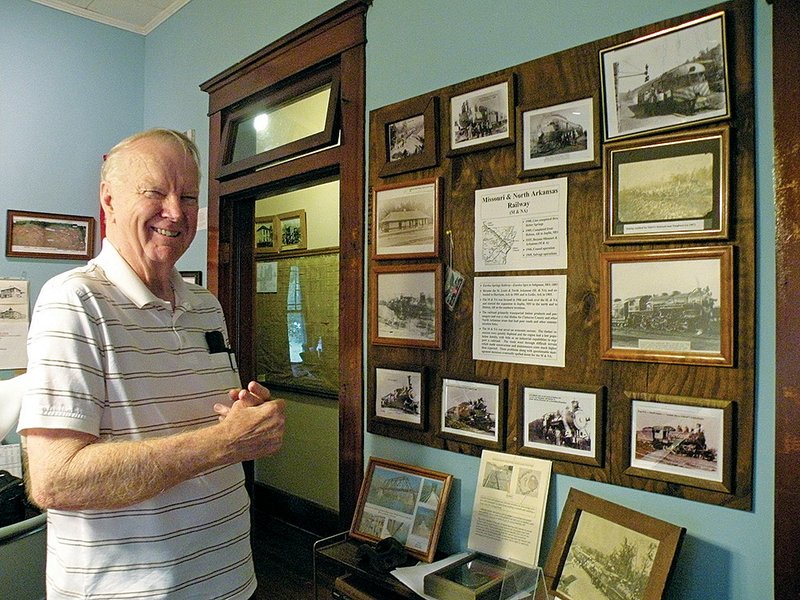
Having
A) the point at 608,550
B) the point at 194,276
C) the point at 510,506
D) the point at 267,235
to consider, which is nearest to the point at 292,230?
the point at 267,235

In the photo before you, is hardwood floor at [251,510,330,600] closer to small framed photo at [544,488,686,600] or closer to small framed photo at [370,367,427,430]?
small framed photo at [370,367,427,430]

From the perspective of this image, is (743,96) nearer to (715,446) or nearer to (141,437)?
(715,446)

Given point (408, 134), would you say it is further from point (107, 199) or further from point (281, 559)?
point (281, 559)

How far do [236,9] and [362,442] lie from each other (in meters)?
2.20

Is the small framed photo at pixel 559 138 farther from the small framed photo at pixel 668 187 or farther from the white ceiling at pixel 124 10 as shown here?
the white ceiling at pixel 124 10

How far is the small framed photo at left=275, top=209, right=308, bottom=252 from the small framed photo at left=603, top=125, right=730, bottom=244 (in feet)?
7.63

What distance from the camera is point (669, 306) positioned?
1339mm

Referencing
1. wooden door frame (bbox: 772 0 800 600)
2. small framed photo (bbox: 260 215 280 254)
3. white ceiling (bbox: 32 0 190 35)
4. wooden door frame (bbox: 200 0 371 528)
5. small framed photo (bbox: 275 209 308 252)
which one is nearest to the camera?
wooden door frame (bbox: 772 0 800 600)

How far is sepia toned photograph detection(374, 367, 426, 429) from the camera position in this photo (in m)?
1.86

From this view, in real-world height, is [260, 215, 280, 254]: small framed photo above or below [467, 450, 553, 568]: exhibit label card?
above

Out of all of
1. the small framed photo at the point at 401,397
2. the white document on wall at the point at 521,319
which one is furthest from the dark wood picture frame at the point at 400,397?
the white document on wall at the point at 521,319

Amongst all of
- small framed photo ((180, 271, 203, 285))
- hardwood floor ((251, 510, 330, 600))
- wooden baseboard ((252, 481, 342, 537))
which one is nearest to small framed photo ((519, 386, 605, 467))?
hardwood floor ((251, 510, 330, 600))

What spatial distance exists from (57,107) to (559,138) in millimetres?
3173

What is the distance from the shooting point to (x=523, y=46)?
64.6 inches
